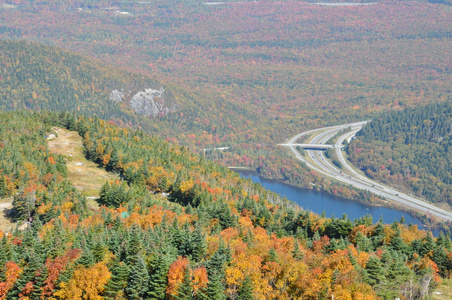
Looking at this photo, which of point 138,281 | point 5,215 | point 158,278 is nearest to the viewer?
point 138,281

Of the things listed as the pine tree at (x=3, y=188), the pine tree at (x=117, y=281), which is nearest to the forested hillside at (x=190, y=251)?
the pine tree at (x=117, y=281)

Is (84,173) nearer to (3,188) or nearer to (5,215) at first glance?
(3,188)

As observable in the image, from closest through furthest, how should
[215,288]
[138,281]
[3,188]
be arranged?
[215,288], [138,281], [3,188]

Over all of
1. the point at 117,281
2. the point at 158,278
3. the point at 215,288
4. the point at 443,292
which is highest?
the point at 215,288

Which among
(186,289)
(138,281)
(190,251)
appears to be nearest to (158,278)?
(138,281)

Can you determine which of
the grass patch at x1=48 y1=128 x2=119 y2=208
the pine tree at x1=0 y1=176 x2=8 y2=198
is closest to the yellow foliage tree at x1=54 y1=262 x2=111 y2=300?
the grass patch at x1=48 y1=128 x2=119 y2=208

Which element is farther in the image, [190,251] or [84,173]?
[84,173]

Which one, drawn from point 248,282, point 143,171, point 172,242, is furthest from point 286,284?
point 143,171

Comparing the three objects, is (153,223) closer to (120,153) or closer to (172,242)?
(172,242)

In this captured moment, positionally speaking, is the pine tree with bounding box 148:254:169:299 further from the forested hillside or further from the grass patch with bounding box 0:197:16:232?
the grass patch with bounding box 0:197:16:232

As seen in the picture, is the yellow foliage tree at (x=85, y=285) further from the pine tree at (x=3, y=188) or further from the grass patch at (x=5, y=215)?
the pine tree at (x=3, y=188)
